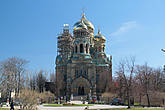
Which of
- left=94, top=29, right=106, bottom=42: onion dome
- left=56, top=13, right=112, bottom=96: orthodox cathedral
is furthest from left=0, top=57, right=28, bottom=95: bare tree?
left=94, top=29, right=106, bottom=42: onion dome

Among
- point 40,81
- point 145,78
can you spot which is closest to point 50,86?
point 40,81

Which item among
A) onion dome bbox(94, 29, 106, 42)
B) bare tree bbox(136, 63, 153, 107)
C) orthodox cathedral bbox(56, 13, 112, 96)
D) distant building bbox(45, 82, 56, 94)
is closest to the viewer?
bare tree bbox(136, 63, 153, 107)

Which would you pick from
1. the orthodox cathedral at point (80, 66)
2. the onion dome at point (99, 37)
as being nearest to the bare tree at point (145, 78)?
the orthodox cathedral at point (80, 66)

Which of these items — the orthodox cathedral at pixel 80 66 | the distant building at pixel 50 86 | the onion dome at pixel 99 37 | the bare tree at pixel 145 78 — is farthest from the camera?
the onion dome at pixel 99 37

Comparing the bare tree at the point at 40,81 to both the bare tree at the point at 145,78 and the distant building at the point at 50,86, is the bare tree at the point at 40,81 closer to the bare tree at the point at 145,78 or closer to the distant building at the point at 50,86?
the distant building at the point at 50,86

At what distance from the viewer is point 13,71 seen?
42.5 metres

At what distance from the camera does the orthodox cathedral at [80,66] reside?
61594 mm

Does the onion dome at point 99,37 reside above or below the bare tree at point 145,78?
above

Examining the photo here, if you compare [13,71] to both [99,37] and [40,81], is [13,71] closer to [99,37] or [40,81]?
[40,81]

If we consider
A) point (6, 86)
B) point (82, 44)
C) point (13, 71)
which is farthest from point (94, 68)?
point (6, 86)

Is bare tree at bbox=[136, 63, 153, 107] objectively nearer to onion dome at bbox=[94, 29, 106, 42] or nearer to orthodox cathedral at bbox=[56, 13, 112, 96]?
orthodox cathedral at bbox=[56, 13, 112, 96]

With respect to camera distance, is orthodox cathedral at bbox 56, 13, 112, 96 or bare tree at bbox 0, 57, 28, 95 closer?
bare tree at bbox 0, 57, 28, 95

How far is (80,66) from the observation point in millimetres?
63938

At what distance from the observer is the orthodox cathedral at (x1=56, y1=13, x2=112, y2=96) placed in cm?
6159
